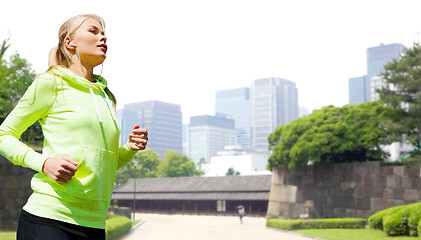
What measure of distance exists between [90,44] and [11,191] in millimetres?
11305

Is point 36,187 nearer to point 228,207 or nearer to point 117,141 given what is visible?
point 117,141

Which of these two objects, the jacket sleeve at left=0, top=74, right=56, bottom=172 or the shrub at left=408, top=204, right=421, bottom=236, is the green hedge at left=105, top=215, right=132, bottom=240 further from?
the jacket sleeve at left=0, top=74, right=56, bottom=172

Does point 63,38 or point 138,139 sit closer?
point 63,38

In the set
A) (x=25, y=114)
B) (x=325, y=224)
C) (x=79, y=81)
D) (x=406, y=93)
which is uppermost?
(x=406, y=93)

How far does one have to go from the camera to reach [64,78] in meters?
2.74

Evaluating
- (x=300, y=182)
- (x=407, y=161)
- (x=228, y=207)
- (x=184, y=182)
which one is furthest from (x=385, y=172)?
(x=184, y=182)

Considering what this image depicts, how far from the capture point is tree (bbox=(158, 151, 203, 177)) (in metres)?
81.4

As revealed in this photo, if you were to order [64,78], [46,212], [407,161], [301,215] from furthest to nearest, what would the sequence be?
[301,215], [407,161], [64,78], [46,212]

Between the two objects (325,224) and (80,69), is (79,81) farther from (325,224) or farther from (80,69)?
(325,224)

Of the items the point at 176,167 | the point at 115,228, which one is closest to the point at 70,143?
the point at 115,228

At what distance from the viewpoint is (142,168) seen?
76625mm

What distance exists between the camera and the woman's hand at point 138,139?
2.99m

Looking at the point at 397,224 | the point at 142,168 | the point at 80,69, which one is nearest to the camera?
the point at 80,69

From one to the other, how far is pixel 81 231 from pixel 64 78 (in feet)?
2.73
